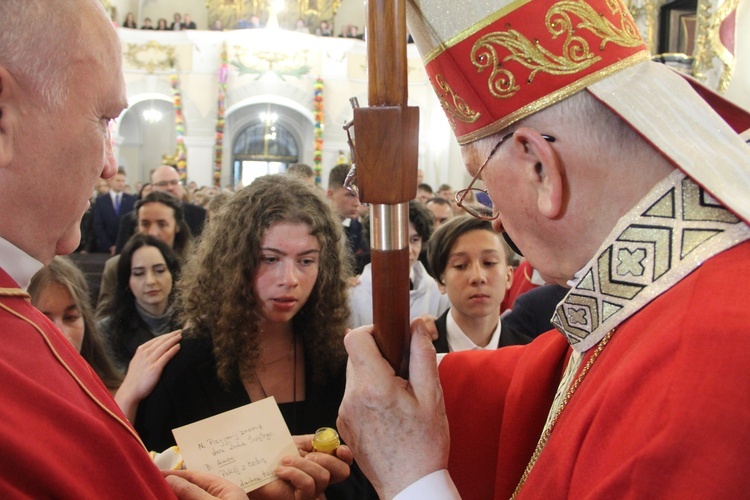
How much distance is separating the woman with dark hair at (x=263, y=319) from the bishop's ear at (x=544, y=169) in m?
1.09

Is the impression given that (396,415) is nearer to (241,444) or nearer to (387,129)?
(387,129)

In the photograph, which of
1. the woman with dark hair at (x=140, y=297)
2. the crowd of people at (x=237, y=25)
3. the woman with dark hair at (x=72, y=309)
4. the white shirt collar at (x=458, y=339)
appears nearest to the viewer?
the woman with dark hair at (x=72, y=309)

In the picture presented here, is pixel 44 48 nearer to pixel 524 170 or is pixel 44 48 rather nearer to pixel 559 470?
pixel 524 170

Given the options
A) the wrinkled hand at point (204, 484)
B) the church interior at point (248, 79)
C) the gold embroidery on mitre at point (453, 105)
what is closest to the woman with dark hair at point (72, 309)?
the wrinkled hand at point (204, 484)

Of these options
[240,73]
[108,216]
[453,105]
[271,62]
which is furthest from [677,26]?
[240,73]

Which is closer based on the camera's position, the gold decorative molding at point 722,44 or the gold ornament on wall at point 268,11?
the gold decorative molding at point 722,44

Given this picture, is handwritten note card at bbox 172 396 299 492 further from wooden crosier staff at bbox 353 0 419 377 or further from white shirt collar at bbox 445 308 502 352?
white shirt collar at bbox 445 308 502 352

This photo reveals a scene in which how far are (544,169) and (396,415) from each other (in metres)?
0.48

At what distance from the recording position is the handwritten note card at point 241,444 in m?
1.49

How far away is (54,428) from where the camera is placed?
35.2 inches

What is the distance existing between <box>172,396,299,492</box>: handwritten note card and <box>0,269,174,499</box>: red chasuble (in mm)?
388

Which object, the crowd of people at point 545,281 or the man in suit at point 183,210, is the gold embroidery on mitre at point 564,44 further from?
the man in suit at point 183,210

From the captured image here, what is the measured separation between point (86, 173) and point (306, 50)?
17.3m

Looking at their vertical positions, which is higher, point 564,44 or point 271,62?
point 271,62
